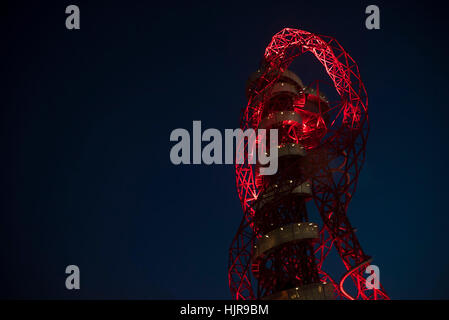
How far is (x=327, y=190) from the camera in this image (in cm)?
3303

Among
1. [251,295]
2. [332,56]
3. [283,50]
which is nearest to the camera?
[251,295]

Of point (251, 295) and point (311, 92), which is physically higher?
point (311, 92)

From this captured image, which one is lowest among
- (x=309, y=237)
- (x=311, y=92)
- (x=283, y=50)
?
(x=309, y=237)

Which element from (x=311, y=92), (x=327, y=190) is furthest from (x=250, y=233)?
(x=311, y=92)

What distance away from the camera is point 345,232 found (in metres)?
30.8
